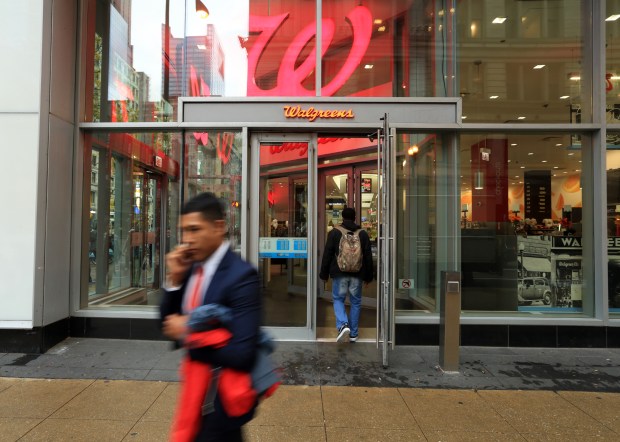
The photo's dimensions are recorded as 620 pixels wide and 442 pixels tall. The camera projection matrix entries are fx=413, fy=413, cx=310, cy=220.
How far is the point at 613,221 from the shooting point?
245 inches

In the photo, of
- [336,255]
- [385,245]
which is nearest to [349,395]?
[385,245]

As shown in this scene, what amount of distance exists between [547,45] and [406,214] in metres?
3.48

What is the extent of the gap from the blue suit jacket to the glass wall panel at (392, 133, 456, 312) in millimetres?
4939

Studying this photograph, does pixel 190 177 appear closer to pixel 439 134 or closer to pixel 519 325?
pixel 439 134

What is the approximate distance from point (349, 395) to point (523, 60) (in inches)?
227

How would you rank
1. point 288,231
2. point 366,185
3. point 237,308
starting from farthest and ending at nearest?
point 366,185 < point 288,231 < point 237,308

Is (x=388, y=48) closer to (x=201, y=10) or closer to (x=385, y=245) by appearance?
(x=201, y=10)

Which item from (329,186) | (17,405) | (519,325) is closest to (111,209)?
(17,405)

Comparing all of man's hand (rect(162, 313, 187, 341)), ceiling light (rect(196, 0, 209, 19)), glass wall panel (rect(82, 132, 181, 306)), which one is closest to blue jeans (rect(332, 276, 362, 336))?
glass wall panel (rect(82, 132, 181, 306))

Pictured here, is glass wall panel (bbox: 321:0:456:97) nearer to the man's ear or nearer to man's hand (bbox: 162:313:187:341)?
the man's ear

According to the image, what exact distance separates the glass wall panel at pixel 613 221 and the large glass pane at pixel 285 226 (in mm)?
4522

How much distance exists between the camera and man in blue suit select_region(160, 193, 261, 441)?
164 cm

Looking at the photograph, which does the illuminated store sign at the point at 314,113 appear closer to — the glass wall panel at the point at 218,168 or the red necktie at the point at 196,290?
the glass wall panel at the point at 218,168

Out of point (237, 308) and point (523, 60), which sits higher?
point (523, 60)
